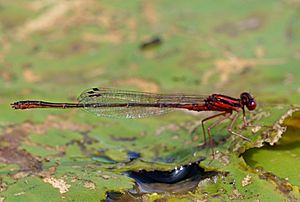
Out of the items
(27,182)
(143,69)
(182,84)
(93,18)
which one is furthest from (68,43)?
(27,182)

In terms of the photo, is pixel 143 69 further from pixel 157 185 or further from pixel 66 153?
pixel 157 185

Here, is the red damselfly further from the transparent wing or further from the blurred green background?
the blurred green background

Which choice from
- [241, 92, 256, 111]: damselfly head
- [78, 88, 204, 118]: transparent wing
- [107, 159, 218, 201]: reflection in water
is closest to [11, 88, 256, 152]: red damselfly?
[78, 88, 204, 118]: transparent wing

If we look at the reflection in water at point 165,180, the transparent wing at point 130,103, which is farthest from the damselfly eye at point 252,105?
the reflection in water at point 165,180

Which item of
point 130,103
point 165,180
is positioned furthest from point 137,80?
point 165,180

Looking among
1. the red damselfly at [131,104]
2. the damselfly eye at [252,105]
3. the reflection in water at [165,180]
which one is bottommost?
the reflection in water at [165,180]

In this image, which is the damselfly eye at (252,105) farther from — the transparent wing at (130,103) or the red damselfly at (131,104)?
the transparent wing at (130,103)
